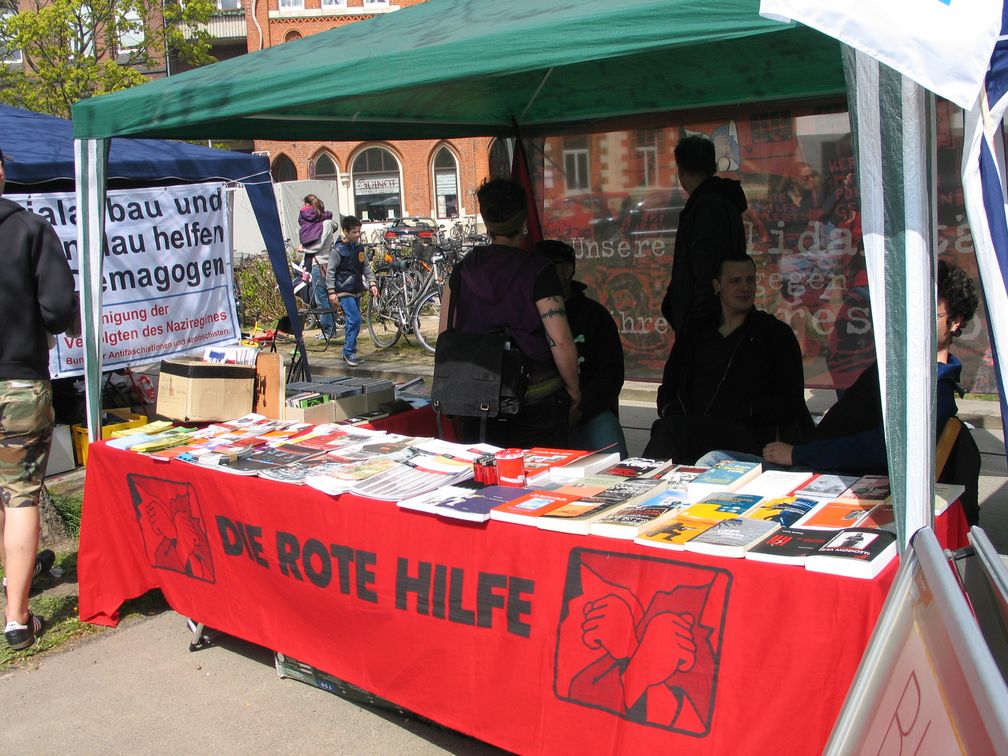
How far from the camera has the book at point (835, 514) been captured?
7.78 feet

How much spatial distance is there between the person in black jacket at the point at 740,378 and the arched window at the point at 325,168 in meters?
29.2

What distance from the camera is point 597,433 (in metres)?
4.43

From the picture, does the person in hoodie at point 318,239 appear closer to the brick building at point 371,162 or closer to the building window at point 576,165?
the building window at point 576,165

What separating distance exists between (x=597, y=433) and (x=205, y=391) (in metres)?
1.89

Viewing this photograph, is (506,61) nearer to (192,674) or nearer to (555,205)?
(192,674)

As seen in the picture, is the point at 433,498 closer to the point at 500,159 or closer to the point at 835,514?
the point at 835,514

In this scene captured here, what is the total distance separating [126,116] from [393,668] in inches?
103

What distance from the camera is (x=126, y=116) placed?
13.0 feet

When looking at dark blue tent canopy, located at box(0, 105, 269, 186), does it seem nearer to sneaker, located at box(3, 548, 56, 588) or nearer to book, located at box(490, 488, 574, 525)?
sneaker, located at box(3, 548, 56, 588)

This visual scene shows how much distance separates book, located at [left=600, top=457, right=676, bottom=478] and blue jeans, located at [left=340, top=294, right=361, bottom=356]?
7574 millimetres

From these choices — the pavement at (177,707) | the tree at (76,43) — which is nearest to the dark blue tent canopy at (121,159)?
the pavement at (177,707)

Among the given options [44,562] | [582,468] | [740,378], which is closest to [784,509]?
[582,468]

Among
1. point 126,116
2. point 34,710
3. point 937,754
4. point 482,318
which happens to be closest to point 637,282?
point 482,318

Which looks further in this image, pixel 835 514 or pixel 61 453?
pixel 61 453
